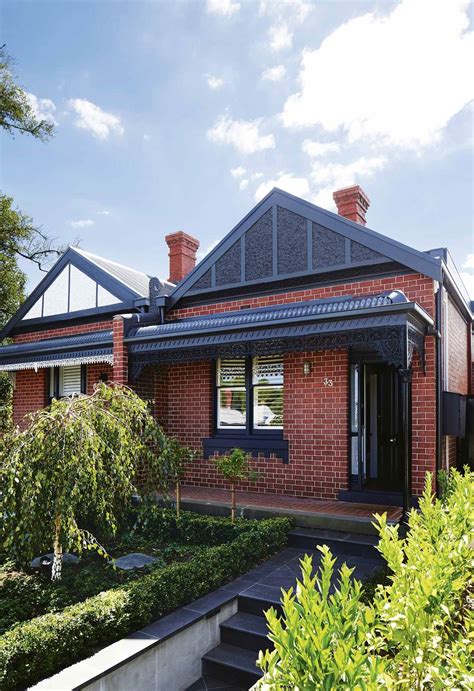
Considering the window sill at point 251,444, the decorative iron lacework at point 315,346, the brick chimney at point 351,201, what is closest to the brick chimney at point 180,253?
the brick chimney at point 351,201

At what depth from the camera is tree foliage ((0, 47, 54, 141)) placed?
15742mm

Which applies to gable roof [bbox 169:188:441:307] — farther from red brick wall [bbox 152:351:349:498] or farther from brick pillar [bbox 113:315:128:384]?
red brick wall [bbox 152:351:349:498]

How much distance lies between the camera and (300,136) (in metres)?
10.6

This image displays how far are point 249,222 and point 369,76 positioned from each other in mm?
3183

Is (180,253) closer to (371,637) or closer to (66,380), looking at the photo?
(66,380)

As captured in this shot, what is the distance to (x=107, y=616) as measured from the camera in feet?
13.4

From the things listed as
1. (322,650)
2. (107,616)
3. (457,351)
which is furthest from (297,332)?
(322,650)

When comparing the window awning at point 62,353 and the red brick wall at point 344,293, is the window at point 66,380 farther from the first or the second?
the red brick wall at point 344,293

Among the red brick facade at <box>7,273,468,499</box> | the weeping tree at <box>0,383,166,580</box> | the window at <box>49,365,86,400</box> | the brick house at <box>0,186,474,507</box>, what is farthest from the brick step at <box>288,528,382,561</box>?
the window at <box>49,365,86,400</box>

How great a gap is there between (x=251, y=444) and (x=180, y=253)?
7482 mm

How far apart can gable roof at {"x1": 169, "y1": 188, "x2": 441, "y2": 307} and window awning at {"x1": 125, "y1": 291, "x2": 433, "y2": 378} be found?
88 cm

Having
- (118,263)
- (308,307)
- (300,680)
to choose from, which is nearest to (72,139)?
(118,263)

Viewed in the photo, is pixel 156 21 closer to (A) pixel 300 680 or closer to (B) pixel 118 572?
(B) pixel 118 572

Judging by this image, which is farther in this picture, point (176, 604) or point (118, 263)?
point (118, 263)
